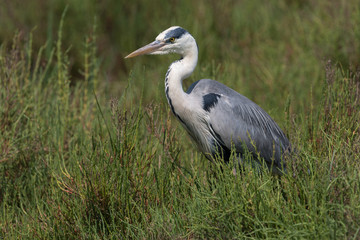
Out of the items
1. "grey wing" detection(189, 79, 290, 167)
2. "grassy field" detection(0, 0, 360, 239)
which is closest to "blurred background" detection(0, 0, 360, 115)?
"grassy field" detection(0, 0, 360, 239)

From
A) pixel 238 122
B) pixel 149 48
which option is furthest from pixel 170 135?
pixel 149 48

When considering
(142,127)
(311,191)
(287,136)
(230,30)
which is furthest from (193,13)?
(311,191)

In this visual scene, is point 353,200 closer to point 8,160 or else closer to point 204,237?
point 204,237

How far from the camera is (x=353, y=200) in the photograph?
2811 mm

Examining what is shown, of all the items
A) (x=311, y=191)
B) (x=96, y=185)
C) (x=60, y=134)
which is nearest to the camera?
(x=311, y=191)

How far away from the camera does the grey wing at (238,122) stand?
13.5 ft

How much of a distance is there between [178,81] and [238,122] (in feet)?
1.84

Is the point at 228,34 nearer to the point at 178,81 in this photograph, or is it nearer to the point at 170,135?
the point at 178,81

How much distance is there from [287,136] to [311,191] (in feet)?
5.00

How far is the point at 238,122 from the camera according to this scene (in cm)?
419

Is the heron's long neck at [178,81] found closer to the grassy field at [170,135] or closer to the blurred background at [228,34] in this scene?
the grassy field at [170,135]

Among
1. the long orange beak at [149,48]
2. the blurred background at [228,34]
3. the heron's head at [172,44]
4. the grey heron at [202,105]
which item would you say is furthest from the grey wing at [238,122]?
the blurred background at [228,34]

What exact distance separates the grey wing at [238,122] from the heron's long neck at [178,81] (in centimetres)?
17

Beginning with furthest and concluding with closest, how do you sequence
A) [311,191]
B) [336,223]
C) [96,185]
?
1. [96,185]
2. [311,191]
3. [336,223]
